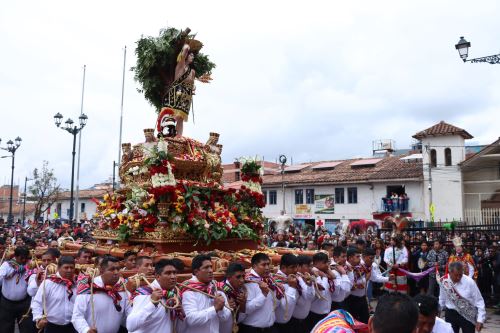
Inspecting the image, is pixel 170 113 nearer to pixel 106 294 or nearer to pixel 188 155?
pixel 188 155

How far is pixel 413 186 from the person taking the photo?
A: 30.2 m

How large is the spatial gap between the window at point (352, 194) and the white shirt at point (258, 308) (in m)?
28.1

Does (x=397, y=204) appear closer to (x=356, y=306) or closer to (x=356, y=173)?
(x=356, y=173)

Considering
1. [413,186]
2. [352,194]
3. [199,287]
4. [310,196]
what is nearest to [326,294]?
[199,287]

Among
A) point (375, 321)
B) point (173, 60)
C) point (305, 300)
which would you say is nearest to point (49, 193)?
point (173, 60)

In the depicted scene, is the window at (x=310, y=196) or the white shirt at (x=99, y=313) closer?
the white shirt at (x=99, y=313)

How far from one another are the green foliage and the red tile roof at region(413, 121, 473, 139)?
76.4ft

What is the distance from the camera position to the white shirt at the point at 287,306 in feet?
18.2

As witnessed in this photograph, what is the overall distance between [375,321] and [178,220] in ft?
18.0

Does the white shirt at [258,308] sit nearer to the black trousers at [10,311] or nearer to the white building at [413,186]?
the black trousers at [10,311]

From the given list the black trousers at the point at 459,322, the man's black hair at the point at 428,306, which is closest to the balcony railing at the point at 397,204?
the black trousers at the point at 459,322

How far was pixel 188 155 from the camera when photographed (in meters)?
8.88

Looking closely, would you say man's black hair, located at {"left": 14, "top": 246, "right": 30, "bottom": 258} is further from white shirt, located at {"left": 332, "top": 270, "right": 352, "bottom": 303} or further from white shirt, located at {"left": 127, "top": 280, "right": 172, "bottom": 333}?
white shirt, located at {"left": 332, "top": 270, "right": 352, "bottom": 303}

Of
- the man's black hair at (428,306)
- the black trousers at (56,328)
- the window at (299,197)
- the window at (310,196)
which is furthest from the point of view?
the window at (299,197)
